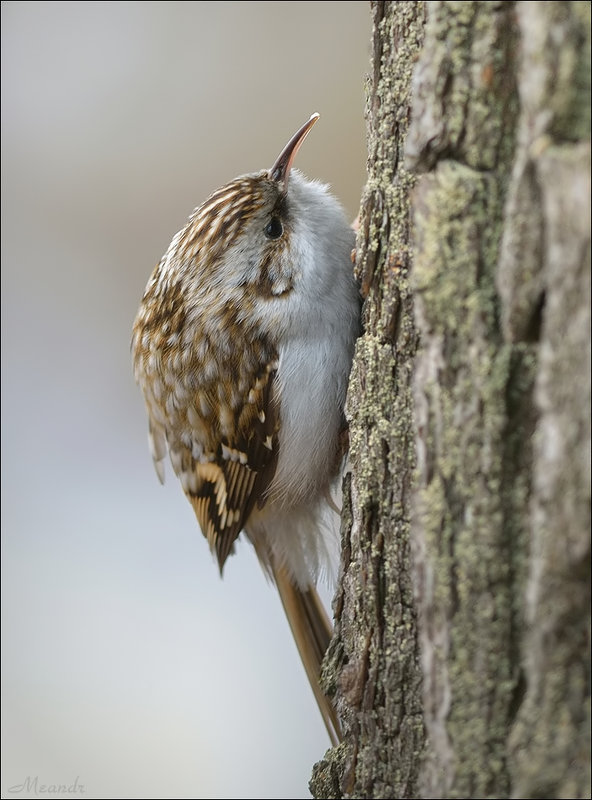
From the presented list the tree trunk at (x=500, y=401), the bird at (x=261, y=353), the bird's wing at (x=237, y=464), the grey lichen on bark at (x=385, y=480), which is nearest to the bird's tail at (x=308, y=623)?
the bird at (x=261, y=353)

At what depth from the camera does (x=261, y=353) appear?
1538 millimetres

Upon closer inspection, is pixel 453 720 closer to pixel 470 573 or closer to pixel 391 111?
pixel 470 573

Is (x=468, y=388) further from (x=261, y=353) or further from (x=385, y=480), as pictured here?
(x=261, y=353)

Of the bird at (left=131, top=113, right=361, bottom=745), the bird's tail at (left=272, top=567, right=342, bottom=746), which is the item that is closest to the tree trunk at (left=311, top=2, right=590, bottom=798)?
the bird at (left=131, top=113, right=361, bottom=745)

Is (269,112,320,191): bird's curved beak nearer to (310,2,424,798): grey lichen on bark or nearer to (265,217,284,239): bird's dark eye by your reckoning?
(265,217,284,239): bird's dark eye

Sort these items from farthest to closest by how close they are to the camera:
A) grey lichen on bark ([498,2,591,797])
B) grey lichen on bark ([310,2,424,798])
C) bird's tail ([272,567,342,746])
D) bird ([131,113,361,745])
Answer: bird's tail ([272,567,342,746]) < bird ([131,113,361,745]) < grey lichen on bark ([310,2,424,798]) < grey lichen on bark ([498,2,591,797])

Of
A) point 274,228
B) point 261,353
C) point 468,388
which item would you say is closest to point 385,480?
point 468,388

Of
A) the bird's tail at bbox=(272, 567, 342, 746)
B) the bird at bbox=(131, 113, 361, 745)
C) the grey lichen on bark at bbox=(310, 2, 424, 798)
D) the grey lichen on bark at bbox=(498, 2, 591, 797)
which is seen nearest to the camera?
the grey lichen on bark at bbox=(498, 2, 591, 797)

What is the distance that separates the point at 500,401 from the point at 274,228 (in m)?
0.81

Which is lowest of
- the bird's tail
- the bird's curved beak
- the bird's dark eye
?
the bird's tail

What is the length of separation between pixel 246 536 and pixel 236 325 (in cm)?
60

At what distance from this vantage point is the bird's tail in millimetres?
1725

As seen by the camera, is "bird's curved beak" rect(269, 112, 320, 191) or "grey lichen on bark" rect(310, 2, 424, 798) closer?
"grey lichen on bark" rect(310, 2, 424, 798)

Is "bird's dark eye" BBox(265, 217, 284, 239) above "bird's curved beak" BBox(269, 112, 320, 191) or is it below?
below
